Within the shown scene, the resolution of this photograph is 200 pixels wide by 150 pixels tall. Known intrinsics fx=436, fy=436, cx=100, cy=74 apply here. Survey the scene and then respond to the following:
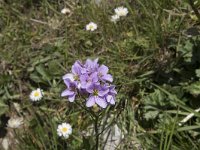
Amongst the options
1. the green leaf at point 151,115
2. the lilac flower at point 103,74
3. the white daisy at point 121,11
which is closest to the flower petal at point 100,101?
the lilac flower at point 103,74

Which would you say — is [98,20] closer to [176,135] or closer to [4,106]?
[4,106]

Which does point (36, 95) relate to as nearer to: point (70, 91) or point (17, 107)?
point (17, 107)

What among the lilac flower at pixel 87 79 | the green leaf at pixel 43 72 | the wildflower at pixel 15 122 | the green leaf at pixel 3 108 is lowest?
the lilac flower at pixel 87 79

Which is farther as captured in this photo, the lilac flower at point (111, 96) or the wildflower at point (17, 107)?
the wildflower at point (17, 107)

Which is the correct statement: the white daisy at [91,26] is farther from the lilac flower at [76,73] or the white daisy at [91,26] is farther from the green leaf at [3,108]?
the lilac flower at [76,73]

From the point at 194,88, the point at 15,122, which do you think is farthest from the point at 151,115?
the point at 15,122

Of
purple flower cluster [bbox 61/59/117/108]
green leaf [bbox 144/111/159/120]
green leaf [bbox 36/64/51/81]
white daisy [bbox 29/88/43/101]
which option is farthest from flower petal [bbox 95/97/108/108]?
green leaf [bbox 36/64/51/81]

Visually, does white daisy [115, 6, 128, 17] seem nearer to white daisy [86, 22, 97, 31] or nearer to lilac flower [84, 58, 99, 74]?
white daisy [86, 22, 97, 31]
